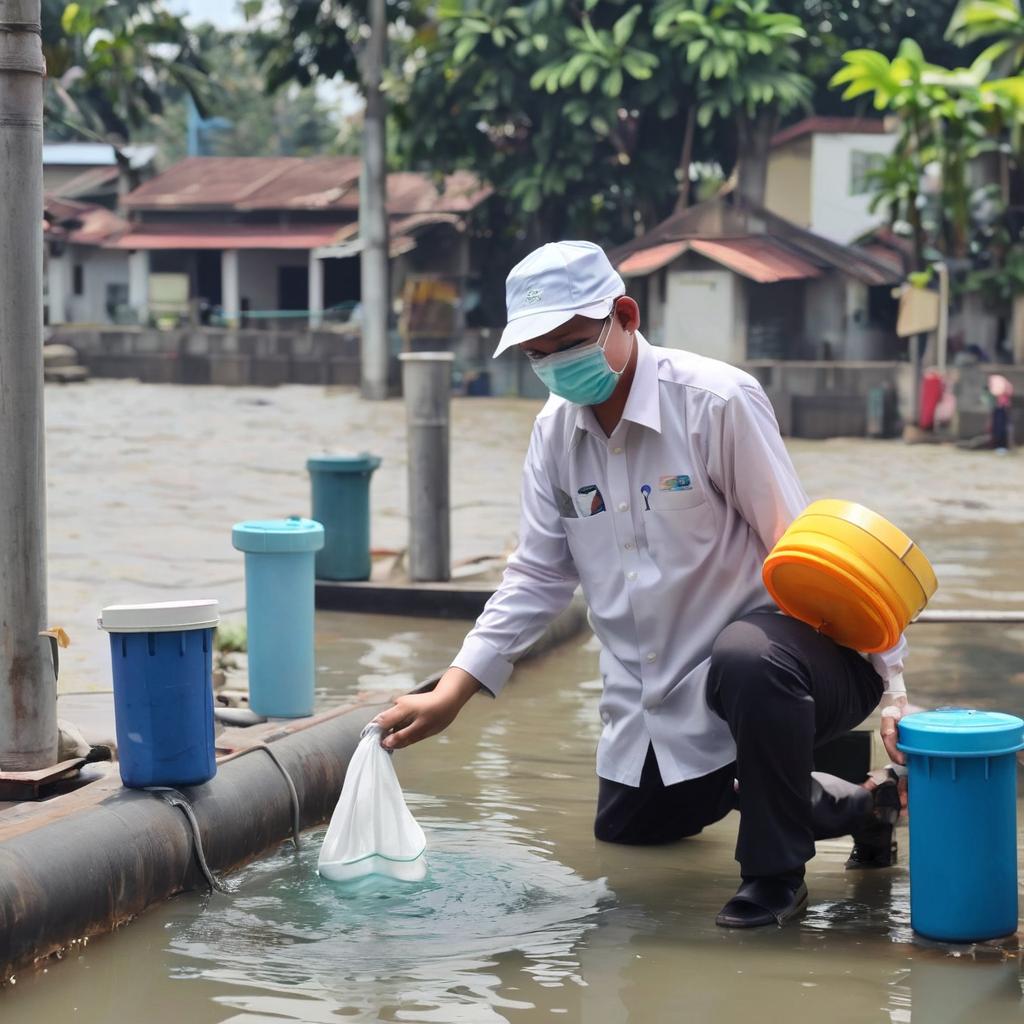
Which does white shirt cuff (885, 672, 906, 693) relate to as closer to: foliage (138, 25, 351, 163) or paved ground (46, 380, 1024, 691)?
paved ground (46, 380, 1024, 691)

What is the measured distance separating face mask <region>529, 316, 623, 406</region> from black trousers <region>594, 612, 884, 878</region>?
2.12ft

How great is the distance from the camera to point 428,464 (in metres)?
8.54

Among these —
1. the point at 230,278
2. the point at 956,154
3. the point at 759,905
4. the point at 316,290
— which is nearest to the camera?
the point at 759,905

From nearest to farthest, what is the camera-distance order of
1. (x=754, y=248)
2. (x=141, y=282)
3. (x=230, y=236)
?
(x=754, y=248) → (x=230, y=236) → (x=141, y=282)

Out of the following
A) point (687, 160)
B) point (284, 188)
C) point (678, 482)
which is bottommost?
point (678, 482)

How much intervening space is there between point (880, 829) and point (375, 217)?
92.6 feet

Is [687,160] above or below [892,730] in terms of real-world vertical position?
above

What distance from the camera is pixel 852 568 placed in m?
3.73

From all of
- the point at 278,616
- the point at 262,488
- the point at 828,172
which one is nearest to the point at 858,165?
the point at 828,172

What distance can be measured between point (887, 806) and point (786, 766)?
67 cm

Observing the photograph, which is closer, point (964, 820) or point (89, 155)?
point (964, 820)

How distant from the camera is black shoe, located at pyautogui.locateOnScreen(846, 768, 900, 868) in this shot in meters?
4.36

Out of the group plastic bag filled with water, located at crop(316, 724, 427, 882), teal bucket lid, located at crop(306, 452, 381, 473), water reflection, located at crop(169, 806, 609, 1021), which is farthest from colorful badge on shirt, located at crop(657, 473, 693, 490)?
teal bucket lid, located at crop(306, 452, 381, 473)

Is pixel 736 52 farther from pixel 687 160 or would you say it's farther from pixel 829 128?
pixel 829 128
